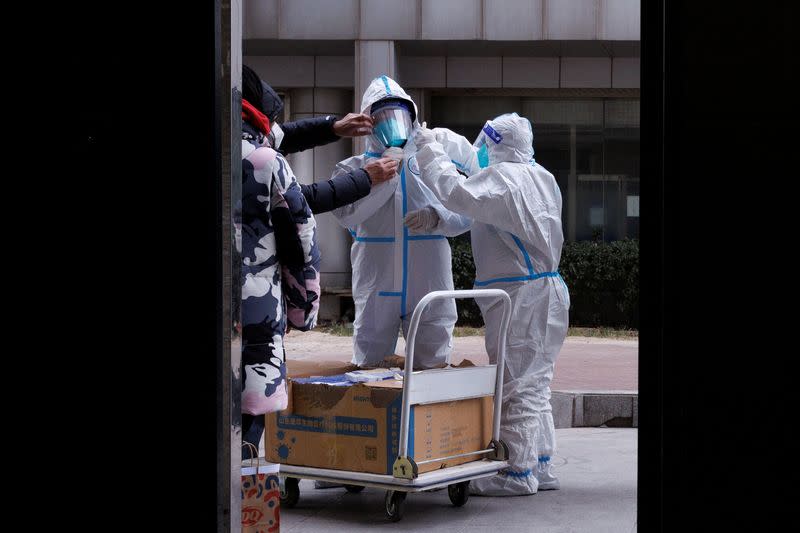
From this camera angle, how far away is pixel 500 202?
549 centimetres

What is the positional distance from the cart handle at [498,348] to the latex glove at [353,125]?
0.85 m

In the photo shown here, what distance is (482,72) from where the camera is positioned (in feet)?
51.2

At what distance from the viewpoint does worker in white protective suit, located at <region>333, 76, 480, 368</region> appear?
5871mm

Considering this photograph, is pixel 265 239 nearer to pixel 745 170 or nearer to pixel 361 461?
pixel 361 461

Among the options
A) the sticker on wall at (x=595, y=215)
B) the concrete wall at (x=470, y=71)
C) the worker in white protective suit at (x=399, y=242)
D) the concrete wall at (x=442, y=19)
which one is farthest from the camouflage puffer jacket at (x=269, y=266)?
the sticker on wall at (x=595, y=215)

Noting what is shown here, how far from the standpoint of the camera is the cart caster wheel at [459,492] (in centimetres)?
547

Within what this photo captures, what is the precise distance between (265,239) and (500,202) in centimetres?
193

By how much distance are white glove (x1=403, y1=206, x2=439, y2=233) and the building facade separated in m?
8.66

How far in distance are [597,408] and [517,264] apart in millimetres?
3458

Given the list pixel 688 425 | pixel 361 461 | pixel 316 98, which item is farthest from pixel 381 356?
pixel 316 98

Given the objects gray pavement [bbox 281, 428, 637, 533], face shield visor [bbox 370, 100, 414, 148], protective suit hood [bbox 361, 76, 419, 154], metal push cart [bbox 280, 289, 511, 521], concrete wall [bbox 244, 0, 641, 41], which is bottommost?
gray pavement [bbox 281, 428, 637, 533]

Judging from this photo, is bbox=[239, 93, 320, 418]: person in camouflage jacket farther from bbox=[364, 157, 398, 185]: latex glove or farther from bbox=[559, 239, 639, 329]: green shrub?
bbox=[559, 239, 639, 329]: green shrub

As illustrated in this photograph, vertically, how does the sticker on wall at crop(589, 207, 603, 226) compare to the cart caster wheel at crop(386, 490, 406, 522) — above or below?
above

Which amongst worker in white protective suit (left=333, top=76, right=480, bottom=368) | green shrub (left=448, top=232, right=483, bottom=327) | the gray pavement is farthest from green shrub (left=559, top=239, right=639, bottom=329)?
worker in white protective suit (left=333, top=76, right=480, bottom=368)
